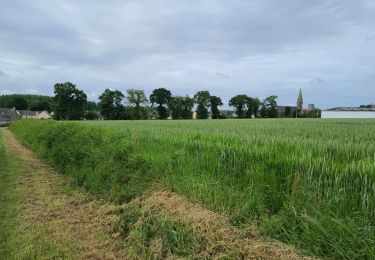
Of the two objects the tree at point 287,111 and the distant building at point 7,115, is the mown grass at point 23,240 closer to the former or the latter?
the distant building at point 7,115

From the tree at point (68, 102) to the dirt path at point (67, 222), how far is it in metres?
78.1

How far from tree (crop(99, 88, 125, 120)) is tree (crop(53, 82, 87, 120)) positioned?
17.1ft

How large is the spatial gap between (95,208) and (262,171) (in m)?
3.52

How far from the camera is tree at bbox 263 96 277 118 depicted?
10619 cm

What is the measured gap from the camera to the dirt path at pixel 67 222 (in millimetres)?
4516

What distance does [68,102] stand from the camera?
85.0 metres

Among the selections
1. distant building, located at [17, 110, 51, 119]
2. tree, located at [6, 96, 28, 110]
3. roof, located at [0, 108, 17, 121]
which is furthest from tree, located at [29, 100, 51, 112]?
roof, located at [0, 108, 17, 121]

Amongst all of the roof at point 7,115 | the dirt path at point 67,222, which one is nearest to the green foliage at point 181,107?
the roof at point 7,115

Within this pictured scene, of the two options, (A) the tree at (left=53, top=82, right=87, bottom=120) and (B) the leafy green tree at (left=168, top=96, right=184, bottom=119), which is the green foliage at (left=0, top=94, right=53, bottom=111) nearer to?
(A) the tree at (left=53, top=82, right=87, bottom=120)

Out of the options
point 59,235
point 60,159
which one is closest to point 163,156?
point 59,235

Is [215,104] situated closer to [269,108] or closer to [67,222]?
[269,108]

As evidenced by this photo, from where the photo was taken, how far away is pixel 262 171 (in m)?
4.62

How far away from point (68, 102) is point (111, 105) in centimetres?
1102

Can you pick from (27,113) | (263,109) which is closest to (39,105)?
(27,113)
